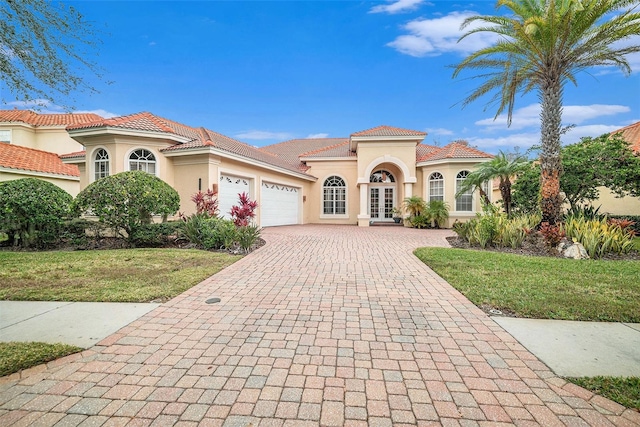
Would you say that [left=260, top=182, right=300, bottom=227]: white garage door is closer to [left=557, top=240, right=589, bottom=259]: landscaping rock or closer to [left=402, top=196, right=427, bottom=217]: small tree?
[left=402, top=196, right=427, bottom=217]: small tree

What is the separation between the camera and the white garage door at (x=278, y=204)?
16781mm

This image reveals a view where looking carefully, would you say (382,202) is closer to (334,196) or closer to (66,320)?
(334,196)

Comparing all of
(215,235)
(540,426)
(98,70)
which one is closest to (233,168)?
(215,235)

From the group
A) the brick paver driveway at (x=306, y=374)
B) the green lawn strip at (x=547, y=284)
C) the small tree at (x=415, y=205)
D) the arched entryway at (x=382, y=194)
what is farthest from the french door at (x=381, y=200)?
the brick paver driveway at (x=306, y=374)

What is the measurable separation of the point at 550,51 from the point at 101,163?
58.3ft

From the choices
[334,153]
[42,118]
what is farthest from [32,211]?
[42,118]

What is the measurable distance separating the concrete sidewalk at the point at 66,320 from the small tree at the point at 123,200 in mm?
5411

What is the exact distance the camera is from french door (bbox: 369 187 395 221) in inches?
838

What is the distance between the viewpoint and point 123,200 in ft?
31.6

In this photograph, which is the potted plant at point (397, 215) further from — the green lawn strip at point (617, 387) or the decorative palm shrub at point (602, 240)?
the green lawn strip at point (617, 387)

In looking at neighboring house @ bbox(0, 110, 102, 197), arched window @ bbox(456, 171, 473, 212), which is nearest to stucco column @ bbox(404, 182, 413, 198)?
arched window @ bbox(456, 171, 473, 212)

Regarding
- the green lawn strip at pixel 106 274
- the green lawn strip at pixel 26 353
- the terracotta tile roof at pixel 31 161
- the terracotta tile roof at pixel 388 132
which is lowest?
the green lawn strip at pixel 26 353

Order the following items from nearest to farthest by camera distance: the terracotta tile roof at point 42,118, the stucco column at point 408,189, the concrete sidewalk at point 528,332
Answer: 1. the concrete sidewalk at point 528,332
2. the stucco column at point 408,189
3. the terracotta tile roof at point 42,118

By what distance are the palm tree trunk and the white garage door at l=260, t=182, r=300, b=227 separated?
12.6 meters
